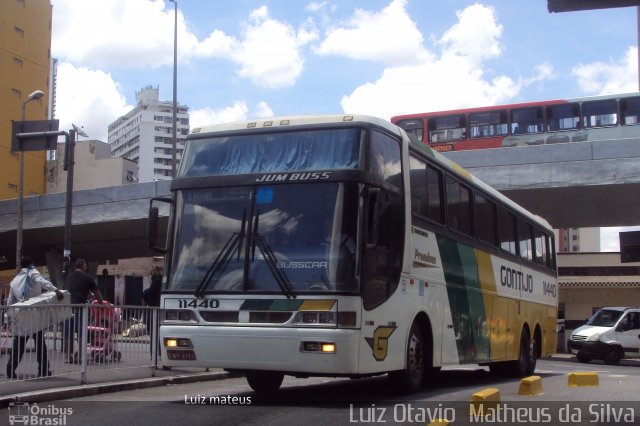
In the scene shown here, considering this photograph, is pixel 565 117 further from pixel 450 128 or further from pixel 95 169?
pixel 95 169

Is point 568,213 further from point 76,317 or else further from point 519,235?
point 76,317

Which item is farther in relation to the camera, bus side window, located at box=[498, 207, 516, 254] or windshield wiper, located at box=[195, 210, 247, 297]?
bus side window, located at box=[498, 207, 516, 254]

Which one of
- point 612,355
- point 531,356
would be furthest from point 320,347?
point 612,355

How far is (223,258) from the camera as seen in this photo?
9391 mm

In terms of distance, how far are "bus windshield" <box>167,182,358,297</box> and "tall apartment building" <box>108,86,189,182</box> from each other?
485 feet

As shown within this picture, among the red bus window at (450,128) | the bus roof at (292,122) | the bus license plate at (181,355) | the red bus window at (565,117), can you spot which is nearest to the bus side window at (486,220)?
the bus roof at (292,122)

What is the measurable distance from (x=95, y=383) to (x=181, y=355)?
2516mm

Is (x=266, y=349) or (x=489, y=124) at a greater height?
(x=489, y=124)

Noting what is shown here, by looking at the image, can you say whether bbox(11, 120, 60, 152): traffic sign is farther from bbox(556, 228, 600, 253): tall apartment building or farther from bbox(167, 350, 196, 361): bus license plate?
bbox(556, 228, 600, 253): tall apartment building

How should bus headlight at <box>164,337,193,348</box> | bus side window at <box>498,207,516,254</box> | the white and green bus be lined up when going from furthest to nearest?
bus side window at <box>498,207,516,254</box> < bus headlight at <box>164,337,193,348</box> < the white and green bus

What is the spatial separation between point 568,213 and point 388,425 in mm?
26024

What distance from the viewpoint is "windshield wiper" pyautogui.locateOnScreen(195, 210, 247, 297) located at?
9.36 meters

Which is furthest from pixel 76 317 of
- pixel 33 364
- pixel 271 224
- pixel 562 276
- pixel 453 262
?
pixel 562 276

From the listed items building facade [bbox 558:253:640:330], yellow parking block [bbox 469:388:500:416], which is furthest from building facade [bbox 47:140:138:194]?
yellow parking block [bbox 469:388:500:416]
